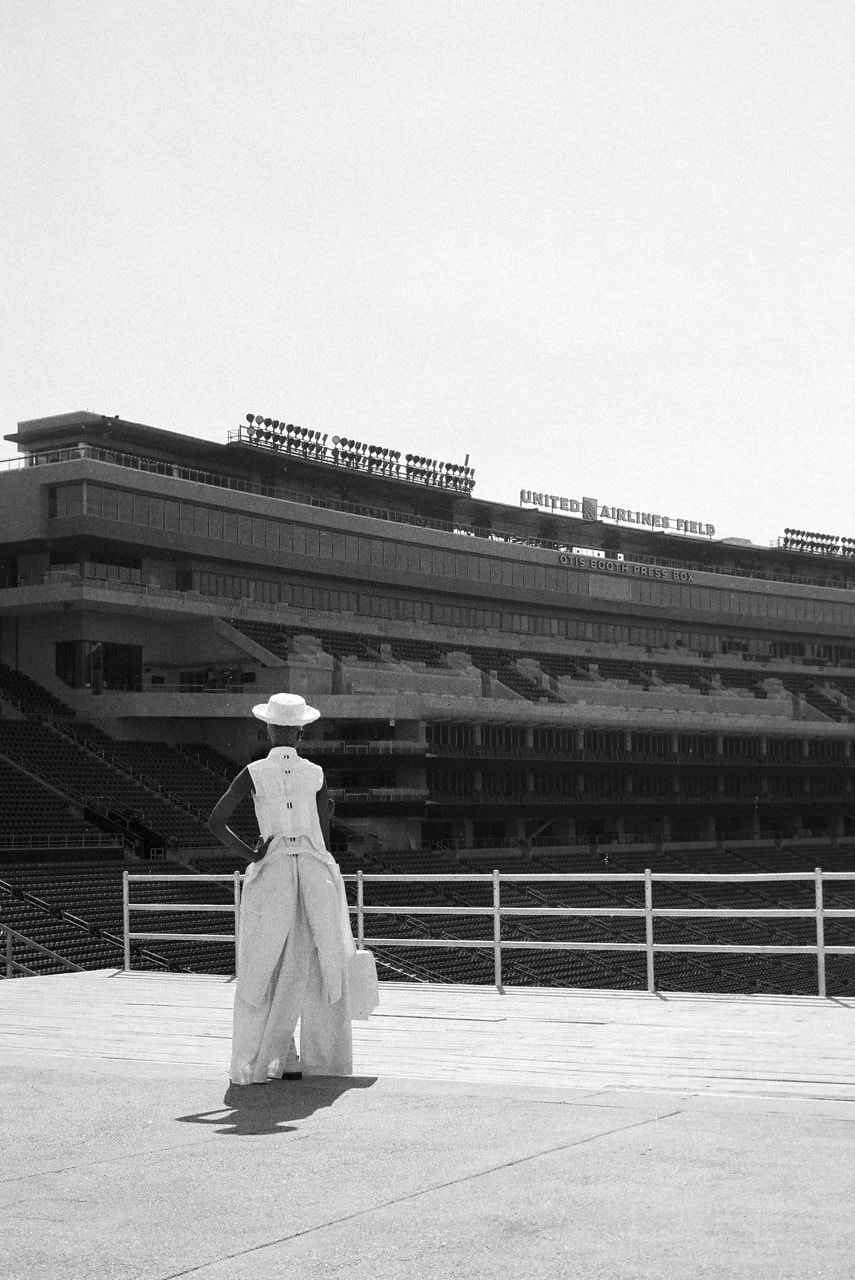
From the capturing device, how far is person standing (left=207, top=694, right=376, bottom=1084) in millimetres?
9016

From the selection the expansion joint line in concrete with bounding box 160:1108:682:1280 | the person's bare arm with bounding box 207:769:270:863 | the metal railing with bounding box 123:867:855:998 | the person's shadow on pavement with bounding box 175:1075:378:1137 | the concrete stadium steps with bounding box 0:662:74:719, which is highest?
the concrete stadium steps with bounding box 0:662:74:719

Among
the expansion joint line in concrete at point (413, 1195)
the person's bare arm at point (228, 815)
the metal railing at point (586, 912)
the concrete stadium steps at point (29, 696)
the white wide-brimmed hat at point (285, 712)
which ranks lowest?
the expansion joint line in concrete at point (413, 1195)

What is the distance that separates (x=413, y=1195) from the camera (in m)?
5.85

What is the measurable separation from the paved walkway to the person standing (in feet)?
1.02

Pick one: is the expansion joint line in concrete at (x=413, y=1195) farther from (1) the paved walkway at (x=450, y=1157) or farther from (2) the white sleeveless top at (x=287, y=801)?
(2) the white sleeveless top at (x=287, y=801)

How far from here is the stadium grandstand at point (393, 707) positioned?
1781 inches

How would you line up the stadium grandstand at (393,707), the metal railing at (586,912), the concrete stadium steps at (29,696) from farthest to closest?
the concrete stadium steps at (29,696) → the stadium grandstand at (393,707) → the metal railing at (586,912)

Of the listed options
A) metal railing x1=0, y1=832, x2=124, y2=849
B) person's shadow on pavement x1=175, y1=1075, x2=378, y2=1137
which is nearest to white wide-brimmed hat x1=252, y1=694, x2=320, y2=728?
person's shadow on pavement x1=175, y1=1075, x2=378, y2=1137

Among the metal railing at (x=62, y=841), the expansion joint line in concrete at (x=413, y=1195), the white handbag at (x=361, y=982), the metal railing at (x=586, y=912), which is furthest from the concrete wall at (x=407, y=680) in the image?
the expansion joint line in concrete at (x=413, y=1195)

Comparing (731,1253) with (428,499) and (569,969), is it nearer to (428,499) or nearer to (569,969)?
(569,969)

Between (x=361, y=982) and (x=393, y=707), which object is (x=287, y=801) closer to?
Result: (x=361, y=982)

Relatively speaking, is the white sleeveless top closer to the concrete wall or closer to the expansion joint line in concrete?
the expansion joint line in concrete

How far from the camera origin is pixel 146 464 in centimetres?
5941

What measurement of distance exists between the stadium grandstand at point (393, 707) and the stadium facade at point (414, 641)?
5.5 inches
